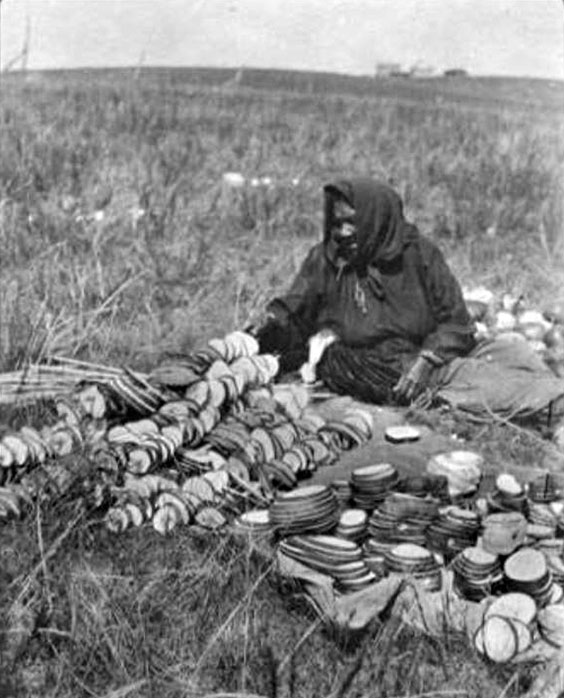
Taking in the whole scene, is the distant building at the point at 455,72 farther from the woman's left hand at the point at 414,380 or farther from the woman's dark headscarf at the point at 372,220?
the woman's left hand at the point at 414,380

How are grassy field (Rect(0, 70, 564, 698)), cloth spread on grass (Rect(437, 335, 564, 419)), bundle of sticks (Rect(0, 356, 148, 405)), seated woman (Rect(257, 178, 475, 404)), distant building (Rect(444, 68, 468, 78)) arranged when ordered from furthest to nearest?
1. distant building (Rect(444, 68, 468, 78))
2. seated woman (Rect(257, 178, 475, 404))
3. cloth spread on grass (Rect(437, 335, 564, 419))
4. bundle of sticks (Rect(0, 356, 148, 405))
5. grassy field (Rect(0, 70, 564, 698))

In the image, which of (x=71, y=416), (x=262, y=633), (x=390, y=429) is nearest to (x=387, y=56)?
(x=390, y=429)

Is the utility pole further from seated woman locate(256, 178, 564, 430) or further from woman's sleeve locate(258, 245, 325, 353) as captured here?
woman's sleeve locate(258, 245, 325, 353)

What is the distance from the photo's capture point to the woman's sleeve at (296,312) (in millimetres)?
4359

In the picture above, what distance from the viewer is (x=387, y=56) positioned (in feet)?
13.5

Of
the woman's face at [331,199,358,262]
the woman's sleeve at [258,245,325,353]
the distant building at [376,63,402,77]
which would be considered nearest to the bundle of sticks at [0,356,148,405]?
the woman's sleeve at [258,245,325,353]

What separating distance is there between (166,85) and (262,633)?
412cm

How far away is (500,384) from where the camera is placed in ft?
13.7

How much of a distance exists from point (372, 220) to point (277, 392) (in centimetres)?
72

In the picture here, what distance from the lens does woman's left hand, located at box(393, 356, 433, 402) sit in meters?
4.15

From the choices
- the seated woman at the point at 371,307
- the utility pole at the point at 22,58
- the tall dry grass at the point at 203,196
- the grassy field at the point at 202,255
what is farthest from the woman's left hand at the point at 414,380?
the utility pole at the point at 22,58

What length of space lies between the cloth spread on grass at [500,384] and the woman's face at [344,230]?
1.87ft

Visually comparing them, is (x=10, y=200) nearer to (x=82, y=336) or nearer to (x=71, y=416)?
(x=82, y=336)

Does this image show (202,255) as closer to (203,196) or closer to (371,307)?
(203,196)
